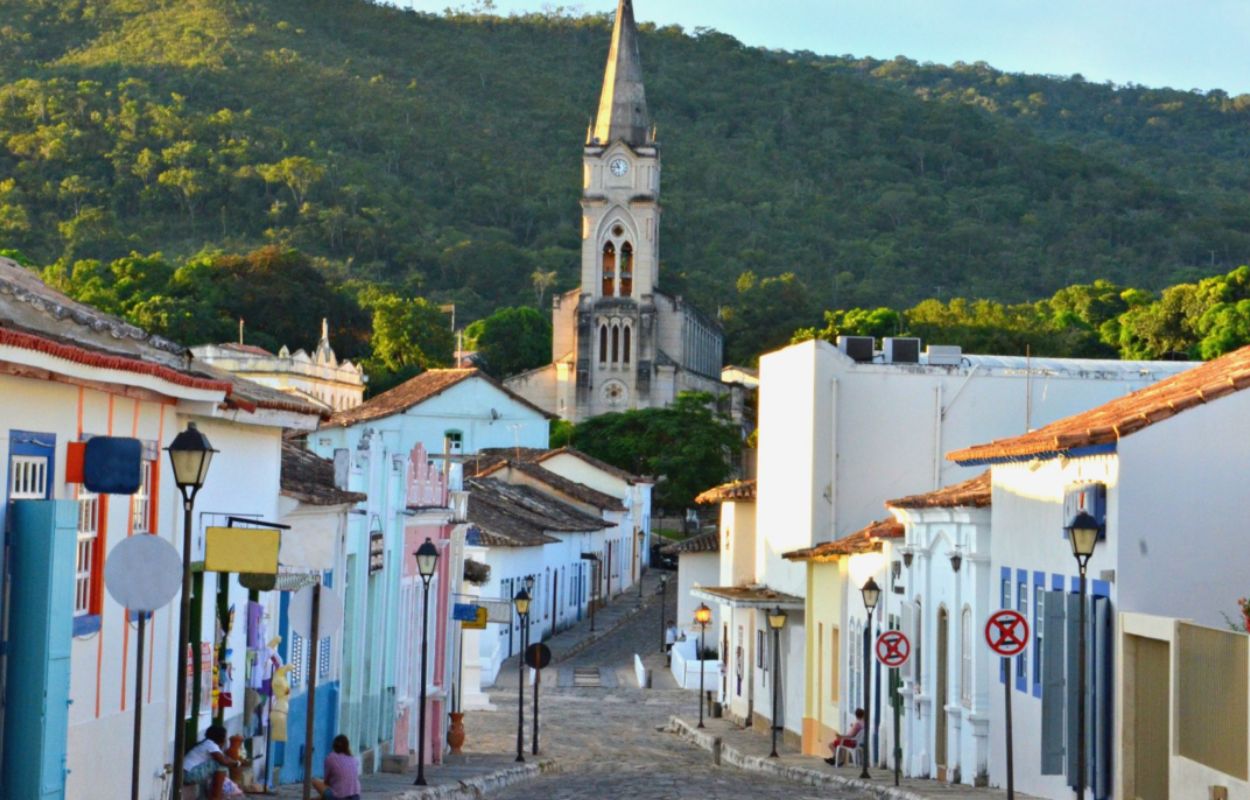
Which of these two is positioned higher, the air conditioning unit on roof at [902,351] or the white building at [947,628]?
the air conditioning unit on roof at [902,351]

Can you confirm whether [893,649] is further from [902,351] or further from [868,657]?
[902,351]

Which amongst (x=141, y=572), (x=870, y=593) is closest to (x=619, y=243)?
(x=870, y=593)

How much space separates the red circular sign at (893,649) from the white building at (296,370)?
55.1 meters

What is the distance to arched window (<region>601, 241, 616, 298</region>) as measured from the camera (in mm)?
133688

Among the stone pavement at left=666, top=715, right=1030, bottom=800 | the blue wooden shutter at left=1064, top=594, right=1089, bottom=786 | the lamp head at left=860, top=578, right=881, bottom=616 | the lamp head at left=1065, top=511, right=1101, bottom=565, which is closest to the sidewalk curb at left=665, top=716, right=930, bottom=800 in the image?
the stone pavement at left=666, top=715, right=1030, bottom=800

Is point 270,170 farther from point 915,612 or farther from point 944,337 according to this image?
point 915,612

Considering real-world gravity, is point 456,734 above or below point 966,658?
below

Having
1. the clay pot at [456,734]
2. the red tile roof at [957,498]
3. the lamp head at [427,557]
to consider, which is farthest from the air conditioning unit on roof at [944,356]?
the lamp head at [427,557]

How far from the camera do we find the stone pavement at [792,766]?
25734 mm

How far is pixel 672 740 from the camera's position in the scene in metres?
42.7

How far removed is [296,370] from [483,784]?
65.1 metres

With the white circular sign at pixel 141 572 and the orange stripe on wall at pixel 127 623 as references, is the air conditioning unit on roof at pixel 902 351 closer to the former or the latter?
the orange stripe on wall at pixel 127 623

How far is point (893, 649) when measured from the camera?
27.3 metres

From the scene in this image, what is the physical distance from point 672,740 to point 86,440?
2834 centimetres
